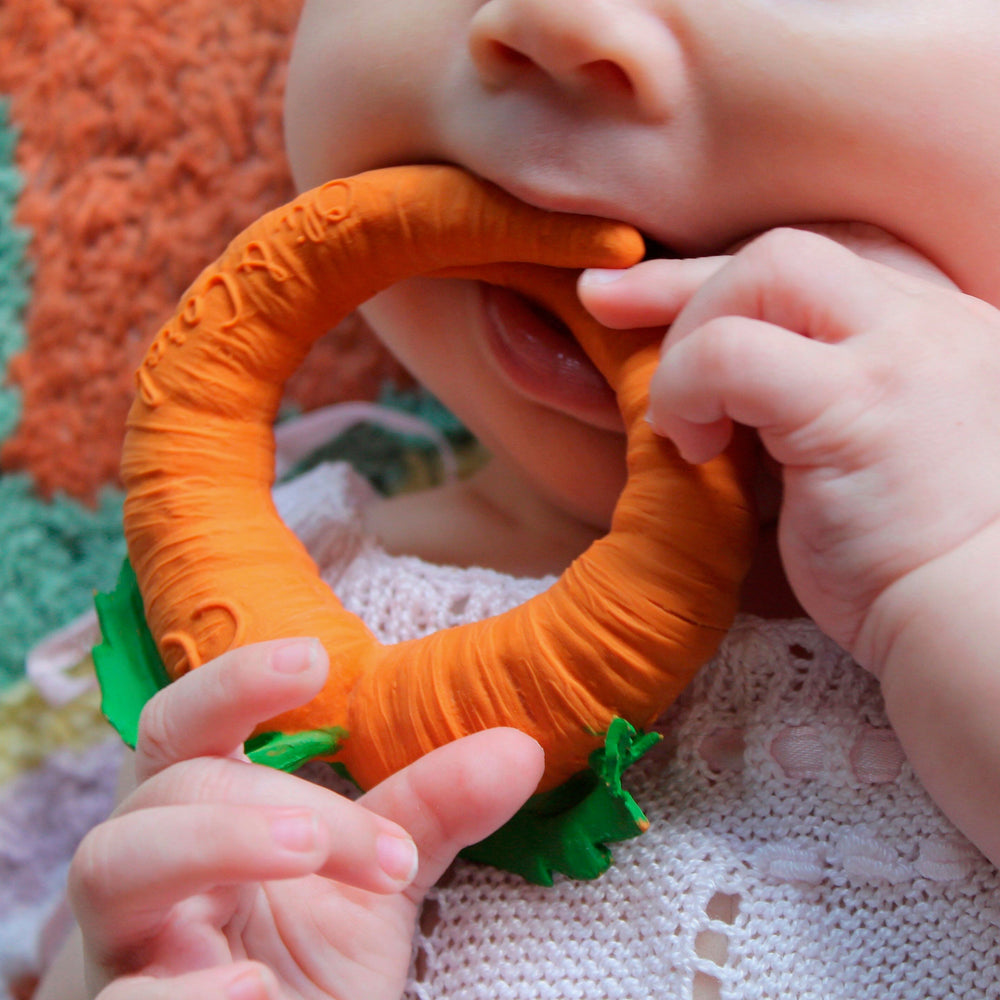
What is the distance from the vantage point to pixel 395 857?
55 cm

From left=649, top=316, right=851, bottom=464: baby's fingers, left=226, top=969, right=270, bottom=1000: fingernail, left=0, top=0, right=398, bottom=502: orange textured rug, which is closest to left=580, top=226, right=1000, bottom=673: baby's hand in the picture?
left=649, top=316, right=851, bottom=464: baby's fingers

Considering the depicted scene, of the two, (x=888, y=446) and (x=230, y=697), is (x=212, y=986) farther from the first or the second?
(x=888, y=446)

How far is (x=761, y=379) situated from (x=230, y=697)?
1.02ft

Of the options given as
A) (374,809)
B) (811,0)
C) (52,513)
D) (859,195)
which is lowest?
(52,513)

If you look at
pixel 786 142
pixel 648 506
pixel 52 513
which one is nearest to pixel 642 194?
pixel 786 142

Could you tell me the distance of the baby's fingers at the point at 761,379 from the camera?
0.54 meters

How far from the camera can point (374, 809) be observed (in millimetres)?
610

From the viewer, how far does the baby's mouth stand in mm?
743

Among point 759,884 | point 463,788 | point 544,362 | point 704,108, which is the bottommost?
point 759,884

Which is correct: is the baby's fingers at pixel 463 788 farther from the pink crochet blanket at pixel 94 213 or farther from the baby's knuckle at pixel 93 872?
the pink crochet blanket at pixel 94 213

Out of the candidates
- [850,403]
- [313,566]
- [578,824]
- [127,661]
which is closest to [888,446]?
[850,403]

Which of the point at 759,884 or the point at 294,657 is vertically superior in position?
the point at 294,657

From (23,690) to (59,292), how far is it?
41 cm

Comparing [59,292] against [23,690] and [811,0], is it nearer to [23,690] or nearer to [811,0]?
[23,690]
